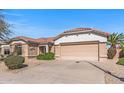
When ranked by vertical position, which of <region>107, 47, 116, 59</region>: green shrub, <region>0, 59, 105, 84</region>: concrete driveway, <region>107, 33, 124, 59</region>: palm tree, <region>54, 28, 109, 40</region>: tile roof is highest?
<region>54, 28, 109, 40</region>: tile roof

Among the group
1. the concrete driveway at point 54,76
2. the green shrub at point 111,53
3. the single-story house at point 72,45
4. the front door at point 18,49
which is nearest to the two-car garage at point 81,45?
the single-story house at point 72,45

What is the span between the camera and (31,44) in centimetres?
2866

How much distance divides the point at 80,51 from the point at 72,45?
151cm

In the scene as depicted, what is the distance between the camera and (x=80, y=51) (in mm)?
24594

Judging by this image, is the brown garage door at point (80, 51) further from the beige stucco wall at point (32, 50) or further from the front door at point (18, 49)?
the front door at point (18, 49)

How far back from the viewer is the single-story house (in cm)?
2302

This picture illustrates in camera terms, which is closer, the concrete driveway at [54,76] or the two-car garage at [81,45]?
the concrete driveway at [54,76]

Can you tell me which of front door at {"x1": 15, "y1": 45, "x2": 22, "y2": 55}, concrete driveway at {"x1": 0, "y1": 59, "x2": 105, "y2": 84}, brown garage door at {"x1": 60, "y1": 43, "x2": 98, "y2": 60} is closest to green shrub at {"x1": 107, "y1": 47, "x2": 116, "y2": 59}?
brown garage door at {"x1": 60, "y1": 43, "x2": 98, "y2": 60}

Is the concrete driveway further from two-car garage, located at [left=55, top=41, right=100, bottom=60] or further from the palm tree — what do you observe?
the palm tree

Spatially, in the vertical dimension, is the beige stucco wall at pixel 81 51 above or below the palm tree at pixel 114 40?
below

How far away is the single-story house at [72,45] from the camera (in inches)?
906

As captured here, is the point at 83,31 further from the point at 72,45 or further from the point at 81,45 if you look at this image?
the point at 72,45
